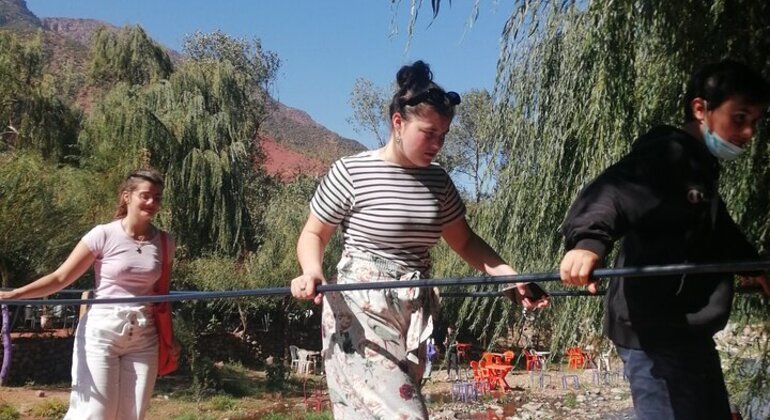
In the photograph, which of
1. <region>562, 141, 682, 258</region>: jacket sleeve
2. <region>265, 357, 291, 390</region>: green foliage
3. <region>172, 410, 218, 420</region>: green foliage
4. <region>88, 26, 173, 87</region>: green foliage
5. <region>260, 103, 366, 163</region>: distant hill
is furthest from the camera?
<region>260, 103, 366, 163</region>: distant hill

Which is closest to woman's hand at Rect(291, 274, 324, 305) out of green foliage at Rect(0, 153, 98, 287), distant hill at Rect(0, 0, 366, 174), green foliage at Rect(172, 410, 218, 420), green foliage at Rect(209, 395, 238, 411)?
green foliage at Rect(172, 410, 218, 420)

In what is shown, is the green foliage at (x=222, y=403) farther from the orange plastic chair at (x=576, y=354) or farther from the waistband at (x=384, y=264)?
the waistband at (x=384, y=264)

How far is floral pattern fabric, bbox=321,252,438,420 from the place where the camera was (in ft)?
7.26

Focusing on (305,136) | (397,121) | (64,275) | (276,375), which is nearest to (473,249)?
(397,121)

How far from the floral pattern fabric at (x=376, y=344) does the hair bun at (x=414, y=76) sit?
49 cm

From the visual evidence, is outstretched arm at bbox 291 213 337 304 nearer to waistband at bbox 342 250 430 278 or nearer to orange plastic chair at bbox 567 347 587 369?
waistband at bbox 342 250 430 278

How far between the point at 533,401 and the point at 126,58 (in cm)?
1265

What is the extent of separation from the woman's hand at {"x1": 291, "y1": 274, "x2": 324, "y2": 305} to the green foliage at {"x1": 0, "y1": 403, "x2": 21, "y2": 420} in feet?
38.4

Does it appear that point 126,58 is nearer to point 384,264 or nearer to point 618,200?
point 384,264

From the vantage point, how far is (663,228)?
183 cm

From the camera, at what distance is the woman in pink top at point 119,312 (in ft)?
10.3

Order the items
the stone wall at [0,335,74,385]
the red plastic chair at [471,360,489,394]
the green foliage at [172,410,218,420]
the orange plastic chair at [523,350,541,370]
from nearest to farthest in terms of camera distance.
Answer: the orange plastic chair at [523,350,541,370] < the green foliage at [172,410,218,420] < the stone wall at [0,335,74,385] < the red plastic chair at [471,360,489,394]

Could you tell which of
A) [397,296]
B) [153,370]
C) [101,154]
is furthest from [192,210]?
[397,296]

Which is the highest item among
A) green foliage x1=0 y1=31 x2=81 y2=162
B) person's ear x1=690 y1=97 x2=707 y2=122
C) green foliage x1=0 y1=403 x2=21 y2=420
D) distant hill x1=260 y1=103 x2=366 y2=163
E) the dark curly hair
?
distant hill x1=260 y1=103 x2=366 y2=163
